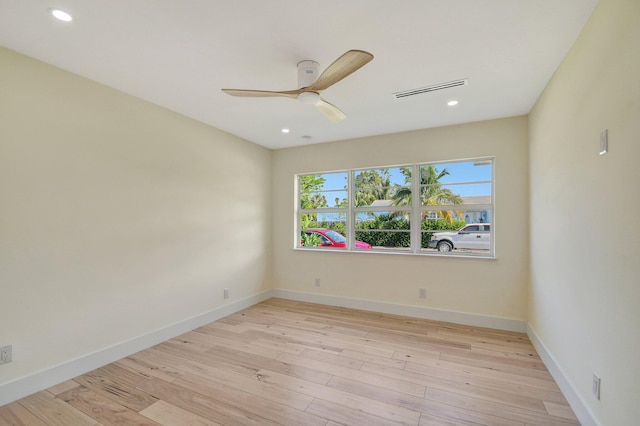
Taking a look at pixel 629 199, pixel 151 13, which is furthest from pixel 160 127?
pixel 629 199

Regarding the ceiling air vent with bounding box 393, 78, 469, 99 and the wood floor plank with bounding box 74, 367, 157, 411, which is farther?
the ceiling air vent with bounding box 393, 78, 469, 99

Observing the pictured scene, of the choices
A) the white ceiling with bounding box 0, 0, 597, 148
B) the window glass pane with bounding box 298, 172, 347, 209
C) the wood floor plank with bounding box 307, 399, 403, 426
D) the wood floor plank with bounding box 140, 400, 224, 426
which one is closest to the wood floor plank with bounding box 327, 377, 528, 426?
the wood floor plank with bounding box 307, 399, 403, 426

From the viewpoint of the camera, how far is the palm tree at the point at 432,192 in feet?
12.4

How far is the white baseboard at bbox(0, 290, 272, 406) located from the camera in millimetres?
2061

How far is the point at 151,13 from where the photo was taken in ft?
5.64

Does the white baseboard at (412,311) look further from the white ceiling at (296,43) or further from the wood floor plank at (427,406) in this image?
the white ceiling at (296,43)

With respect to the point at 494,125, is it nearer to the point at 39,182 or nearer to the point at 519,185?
the point at 519,185

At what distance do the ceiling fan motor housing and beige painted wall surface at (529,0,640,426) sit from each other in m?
1.74

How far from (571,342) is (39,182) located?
416 cm

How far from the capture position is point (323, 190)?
4703 mm

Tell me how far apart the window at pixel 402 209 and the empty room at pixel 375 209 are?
0.03 meters

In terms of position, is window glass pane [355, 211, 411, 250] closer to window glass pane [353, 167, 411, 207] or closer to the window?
the window

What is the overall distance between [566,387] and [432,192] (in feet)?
7.90

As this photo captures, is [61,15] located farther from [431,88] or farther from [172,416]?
[431,88]
